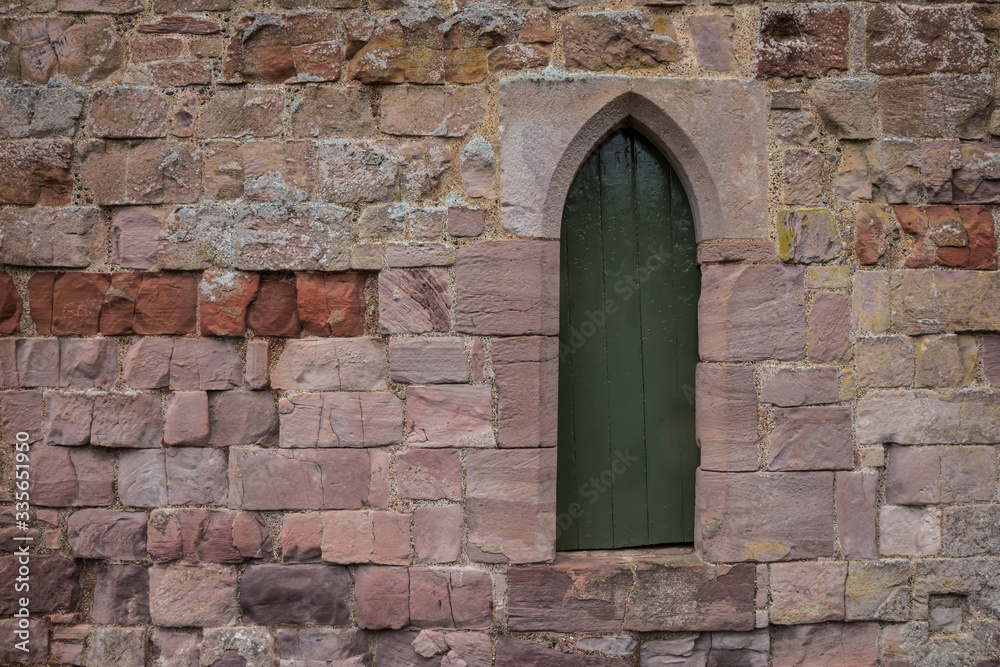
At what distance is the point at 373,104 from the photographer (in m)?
3.05

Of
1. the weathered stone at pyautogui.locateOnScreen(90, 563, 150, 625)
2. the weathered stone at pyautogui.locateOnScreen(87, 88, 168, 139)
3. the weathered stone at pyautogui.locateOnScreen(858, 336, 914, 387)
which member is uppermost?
the weathered stone at pyautogui.locateOnScreen(87, 88, 168, 139)

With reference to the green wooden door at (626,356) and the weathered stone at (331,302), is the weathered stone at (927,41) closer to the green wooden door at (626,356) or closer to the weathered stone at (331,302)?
the green wooden door at (626,356)

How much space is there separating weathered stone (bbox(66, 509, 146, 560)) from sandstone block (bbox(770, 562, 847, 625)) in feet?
9.80

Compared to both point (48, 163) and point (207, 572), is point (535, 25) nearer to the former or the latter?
point (48, 163)

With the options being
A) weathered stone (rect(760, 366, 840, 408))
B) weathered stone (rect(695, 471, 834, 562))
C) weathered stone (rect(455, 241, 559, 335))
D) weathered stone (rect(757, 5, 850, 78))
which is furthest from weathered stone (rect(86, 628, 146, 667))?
weathered stone (rect(757, 5, 850, 78))

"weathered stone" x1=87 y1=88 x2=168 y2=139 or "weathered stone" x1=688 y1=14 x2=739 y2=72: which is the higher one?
→ "weathered stone" x1=688 y1=14 x2=739 y2=72

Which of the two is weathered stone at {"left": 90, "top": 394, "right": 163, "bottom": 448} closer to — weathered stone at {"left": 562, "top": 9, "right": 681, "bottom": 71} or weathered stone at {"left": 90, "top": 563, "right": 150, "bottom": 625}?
weathered stone at {"left": 90, "top": 563, "right": 150, "bottom": 625}

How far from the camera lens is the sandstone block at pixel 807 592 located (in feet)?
9.84

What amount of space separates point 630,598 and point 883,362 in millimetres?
1616

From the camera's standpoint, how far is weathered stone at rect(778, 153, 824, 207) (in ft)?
9.89

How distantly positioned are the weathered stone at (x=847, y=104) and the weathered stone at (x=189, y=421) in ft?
10.5

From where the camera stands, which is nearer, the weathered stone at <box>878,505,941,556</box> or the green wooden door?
the weathered stone at <box>878,505,941,556</box>

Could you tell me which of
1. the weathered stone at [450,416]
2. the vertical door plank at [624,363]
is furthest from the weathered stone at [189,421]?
the vertical door plank at [624,363]

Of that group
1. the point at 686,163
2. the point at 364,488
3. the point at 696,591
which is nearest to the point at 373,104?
the point at 686,163
